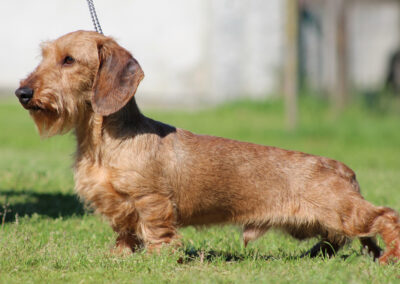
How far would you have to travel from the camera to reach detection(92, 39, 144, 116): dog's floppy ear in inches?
184

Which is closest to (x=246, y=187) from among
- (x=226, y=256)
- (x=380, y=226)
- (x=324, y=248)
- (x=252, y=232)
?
(x=252, y=232)

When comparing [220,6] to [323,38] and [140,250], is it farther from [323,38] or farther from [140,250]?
[140,250]

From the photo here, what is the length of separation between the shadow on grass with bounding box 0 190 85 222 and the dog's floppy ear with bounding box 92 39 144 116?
1954 mm

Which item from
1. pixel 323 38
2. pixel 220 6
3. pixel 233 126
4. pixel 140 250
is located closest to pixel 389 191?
pixel 140 250

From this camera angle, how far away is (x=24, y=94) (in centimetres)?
450

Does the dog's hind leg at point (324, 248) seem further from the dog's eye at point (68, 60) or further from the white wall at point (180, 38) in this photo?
the white wall at point (180, 38)

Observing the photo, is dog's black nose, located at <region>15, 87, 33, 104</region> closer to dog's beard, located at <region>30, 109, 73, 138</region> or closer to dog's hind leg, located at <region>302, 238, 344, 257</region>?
dog's beard, located at <region>30, 109, 73, 138</region>

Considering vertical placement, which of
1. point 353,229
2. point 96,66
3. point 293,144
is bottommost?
point 293,144

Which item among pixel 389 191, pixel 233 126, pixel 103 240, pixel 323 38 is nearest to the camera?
pixel 103 240

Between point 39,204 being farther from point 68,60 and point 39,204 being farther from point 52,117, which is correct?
point 68,60

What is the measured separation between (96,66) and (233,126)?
9693mm

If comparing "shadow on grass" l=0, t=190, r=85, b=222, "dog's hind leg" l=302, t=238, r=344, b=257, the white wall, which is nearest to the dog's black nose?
"shadow on grass" l=0, t=190, r=85, b=222

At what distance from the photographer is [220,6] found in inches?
667

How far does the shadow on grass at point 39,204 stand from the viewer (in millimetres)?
6352
